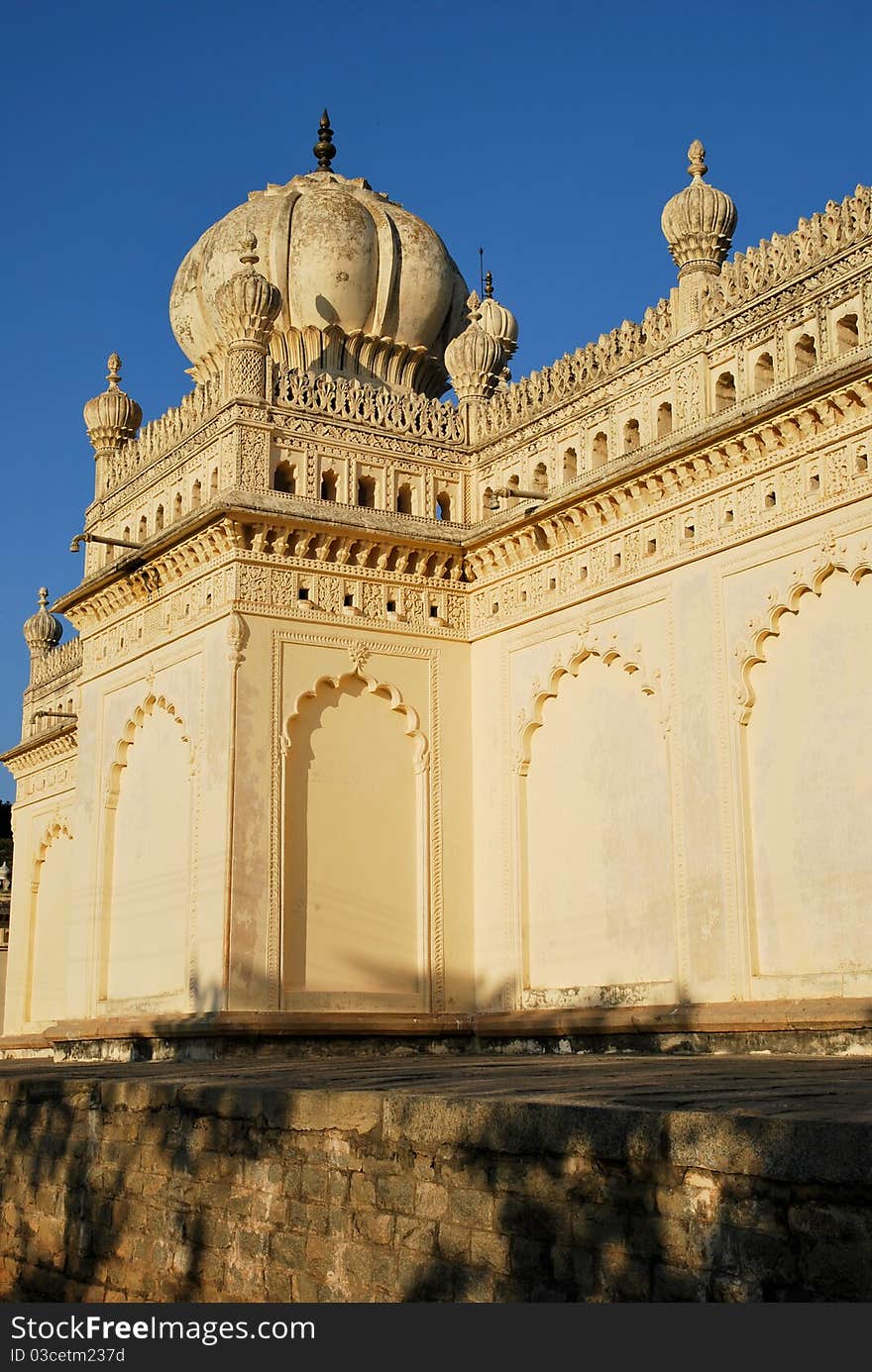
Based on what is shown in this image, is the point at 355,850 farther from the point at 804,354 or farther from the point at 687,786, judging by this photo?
the point at 804,354

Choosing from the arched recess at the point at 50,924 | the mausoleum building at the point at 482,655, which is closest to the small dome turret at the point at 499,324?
the mausoleum building at the point at 482,655

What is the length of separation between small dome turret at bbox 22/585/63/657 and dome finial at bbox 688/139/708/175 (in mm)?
10347

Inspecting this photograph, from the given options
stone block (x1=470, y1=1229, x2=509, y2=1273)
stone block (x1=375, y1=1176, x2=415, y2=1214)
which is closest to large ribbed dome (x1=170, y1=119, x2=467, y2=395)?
stone block (x1=375, y1=1176, x2=415, y2=1214)

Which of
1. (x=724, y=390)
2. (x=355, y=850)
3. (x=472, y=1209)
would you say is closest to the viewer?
(x=472, y=1209)

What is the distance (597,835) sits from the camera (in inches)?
434

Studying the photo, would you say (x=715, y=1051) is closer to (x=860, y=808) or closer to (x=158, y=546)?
(x=860, y=808)

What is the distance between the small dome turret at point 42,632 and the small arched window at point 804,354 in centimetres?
1124

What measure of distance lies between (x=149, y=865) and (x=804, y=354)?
20.3 ft

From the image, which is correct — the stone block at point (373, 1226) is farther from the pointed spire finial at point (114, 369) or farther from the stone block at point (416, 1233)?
the pointed spire finial at point (114, 369)

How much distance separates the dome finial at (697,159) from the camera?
10953 millimetres

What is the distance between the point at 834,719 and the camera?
9.23 meters

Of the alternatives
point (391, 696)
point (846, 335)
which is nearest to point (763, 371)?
point (846, 335)

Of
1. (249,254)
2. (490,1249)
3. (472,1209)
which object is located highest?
(249,254)

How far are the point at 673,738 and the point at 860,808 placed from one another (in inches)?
62.5
